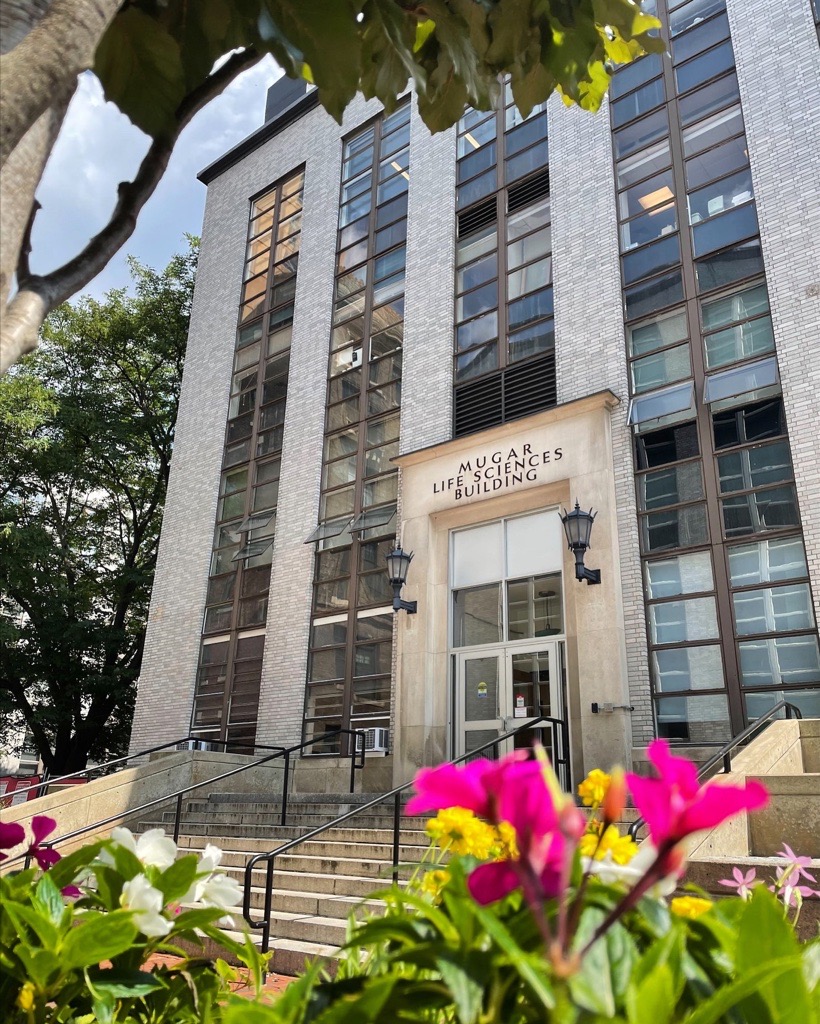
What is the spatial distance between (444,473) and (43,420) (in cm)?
1291

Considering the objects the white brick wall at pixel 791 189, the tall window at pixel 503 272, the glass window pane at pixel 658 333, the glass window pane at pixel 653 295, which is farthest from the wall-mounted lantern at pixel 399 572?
the white brick wall at pixel 791 189

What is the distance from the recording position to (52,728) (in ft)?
77.6

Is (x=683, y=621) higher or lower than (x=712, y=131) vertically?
lower

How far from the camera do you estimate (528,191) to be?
16.2 metres

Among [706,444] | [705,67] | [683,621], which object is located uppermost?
[705,67]

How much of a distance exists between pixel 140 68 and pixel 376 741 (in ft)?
40.2

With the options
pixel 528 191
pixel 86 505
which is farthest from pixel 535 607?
pixel 86 505

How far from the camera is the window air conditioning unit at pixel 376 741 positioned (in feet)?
45.4

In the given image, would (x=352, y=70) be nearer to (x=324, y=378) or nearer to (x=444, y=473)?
(x=444, y=473)

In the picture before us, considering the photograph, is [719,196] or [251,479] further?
[251,479]

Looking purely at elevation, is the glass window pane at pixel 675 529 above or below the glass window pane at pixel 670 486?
below

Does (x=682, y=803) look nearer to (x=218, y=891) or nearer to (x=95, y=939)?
(x=95, y=939)

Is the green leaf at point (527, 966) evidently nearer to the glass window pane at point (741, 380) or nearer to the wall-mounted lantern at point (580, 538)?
the wall-mounted lantern at point (580, 538)

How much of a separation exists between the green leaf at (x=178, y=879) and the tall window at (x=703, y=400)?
→ 1034 centimetres
